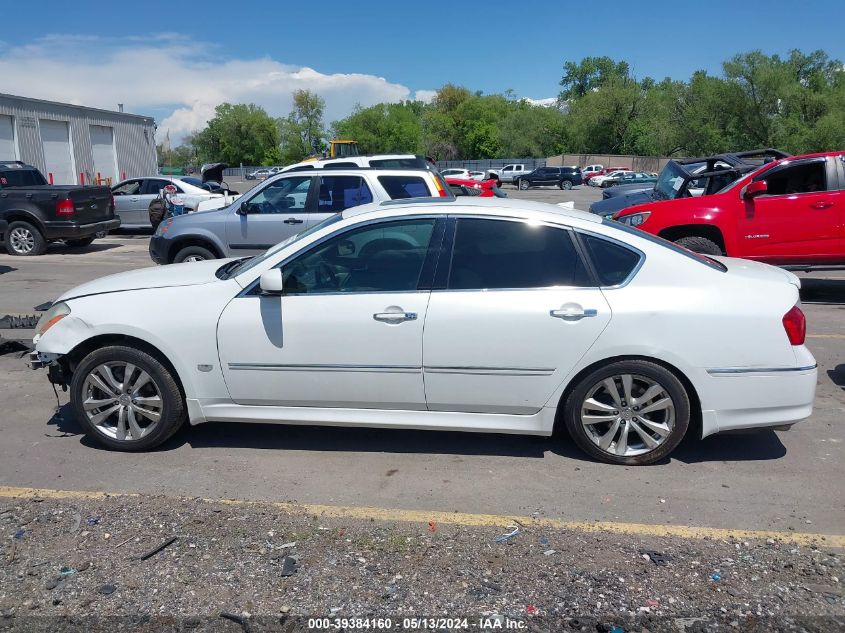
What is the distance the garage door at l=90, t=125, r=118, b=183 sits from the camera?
35.2 metres

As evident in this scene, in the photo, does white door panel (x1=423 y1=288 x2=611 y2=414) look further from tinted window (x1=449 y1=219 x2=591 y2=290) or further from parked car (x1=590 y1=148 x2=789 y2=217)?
parked car (x1=590 y1=148 x2=789 y2=217)

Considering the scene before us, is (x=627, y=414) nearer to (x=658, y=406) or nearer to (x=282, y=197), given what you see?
(x=658, y=406)

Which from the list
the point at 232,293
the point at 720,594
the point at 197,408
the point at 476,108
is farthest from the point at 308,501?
the point at 476,108

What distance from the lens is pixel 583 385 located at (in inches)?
169

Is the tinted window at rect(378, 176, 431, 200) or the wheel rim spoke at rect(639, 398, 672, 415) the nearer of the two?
the wheel rim spoke at rect(639, 398, 672, 415)

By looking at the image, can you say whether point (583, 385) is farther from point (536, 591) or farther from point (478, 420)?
point (536, 591)

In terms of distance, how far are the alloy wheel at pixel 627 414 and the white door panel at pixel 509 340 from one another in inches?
10.8

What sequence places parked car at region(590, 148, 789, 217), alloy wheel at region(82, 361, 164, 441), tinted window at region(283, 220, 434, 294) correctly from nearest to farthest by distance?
tinted window at region(283, 220, 434, 294) → alloy wheel at region(82, 361, 164, 441) → parked car at region(590, 148, 789, 217)

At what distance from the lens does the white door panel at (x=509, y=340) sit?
13.8ft

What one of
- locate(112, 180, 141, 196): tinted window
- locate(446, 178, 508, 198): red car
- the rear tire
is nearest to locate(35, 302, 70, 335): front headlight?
the rear tire

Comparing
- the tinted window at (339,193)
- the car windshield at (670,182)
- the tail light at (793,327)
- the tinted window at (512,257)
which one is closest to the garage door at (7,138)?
the tinted window at (339,193)

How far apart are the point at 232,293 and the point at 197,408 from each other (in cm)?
78

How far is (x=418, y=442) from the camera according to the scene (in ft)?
15.9

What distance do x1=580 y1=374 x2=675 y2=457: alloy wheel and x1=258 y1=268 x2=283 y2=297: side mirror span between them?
196 cm
